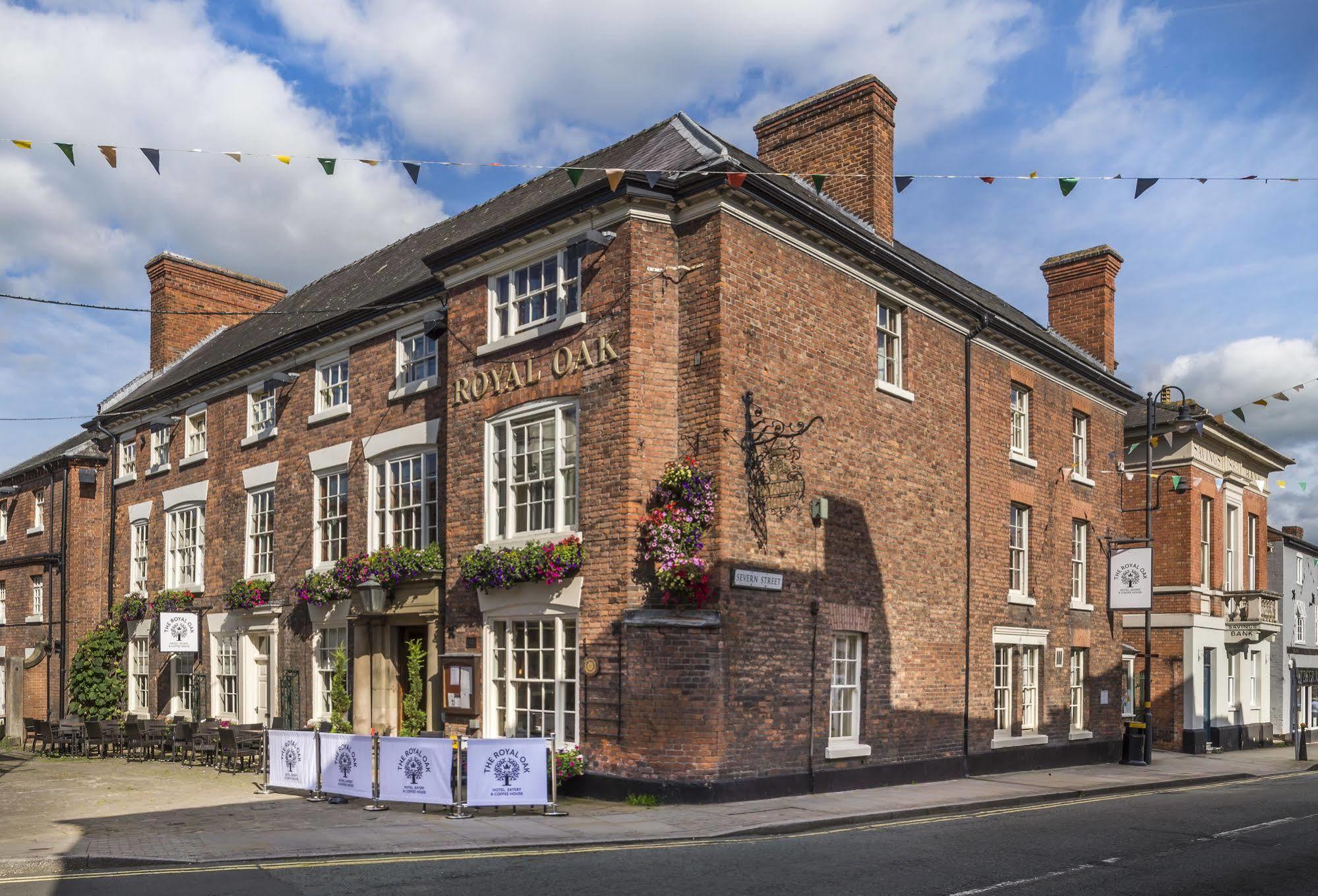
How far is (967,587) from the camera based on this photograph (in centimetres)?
1988

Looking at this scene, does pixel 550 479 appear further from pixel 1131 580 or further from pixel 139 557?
pixel 139 557

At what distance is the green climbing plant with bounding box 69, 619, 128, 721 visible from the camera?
25984 millimetres

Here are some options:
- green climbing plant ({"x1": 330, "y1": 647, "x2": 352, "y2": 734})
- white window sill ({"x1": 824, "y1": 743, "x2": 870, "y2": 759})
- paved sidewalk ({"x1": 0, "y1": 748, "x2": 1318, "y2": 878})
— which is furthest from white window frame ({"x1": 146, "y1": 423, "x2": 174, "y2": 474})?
white window sill ({"x1": 824, "y1": 743, "x2": 870, "y2": 759})

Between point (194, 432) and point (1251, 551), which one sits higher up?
point (194, 432)

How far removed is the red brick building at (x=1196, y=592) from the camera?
→ 29.1 meters

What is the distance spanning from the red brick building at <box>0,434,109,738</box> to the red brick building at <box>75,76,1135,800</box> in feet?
15.8

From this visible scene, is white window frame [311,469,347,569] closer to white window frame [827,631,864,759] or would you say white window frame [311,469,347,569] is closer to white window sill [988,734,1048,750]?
white window frame [827,631,864,759]

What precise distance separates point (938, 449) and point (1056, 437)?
223 inches

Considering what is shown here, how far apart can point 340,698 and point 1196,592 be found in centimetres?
2148

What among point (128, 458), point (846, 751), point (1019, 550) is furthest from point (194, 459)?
point (1019, 550)

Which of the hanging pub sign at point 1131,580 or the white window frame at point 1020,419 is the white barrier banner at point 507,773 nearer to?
the white window frame at point 1020,419

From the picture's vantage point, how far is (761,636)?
1486cm

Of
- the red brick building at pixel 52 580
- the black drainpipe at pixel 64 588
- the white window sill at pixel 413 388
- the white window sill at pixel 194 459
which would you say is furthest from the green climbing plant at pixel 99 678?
the white window sill at pixel 413 388

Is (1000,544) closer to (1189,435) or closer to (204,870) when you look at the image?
(1189,435)
